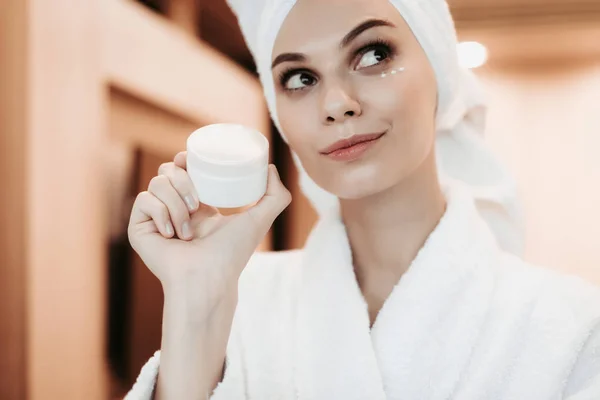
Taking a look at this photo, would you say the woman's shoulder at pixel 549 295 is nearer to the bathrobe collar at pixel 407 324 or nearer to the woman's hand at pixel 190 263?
the bathrobe collar at pixel 407 324

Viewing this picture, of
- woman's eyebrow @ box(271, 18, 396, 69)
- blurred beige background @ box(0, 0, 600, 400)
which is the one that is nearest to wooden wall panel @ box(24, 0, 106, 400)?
blurred beige background @ box(0, 0, 600, 400)

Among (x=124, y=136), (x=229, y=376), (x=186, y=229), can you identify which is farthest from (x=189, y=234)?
(x=124, y=136)

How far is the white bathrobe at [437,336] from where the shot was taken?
1.64 feet

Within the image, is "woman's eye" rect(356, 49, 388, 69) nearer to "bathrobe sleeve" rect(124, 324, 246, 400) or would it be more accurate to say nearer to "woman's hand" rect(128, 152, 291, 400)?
"woman's hand" rect(128, 152, 291, 400)

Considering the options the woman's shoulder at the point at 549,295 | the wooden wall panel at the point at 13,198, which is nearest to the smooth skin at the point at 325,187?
the woman's shoulder at the point at 549,295

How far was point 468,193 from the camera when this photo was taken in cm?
64

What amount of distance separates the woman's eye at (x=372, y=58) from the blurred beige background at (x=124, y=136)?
0.49m

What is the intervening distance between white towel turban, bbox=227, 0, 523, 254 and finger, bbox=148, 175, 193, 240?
20 cm

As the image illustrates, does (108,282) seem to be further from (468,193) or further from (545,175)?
(545,175)

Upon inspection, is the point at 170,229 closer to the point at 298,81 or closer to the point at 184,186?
the point at 184,186

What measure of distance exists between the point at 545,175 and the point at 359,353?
44.2 inches

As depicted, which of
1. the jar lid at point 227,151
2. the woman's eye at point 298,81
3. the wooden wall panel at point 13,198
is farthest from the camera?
the wooden wall panel at point 13,198

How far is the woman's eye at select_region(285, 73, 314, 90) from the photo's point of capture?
56 centimetres

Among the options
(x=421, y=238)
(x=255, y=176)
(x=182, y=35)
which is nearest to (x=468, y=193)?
(x=421, y=238)
